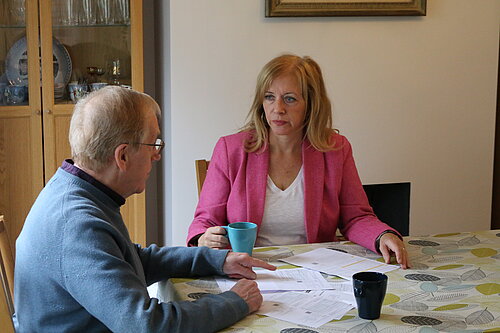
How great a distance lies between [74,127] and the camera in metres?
1.43

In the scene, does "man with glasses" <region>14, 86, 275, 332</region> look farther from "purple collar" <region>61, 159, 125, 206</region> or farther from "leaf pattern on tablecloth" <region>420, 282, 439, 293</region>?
"leaf pattern on tablecloth" <region>420, 282, 439, 293</region>

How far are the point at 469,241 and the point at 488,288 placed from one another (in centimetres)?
43

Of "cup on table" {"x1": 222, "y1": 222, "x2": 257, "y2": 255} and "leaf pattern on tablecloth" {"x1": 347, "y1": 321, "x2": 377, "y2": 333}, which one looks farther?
"cup on table" {"x1": 222, "y1": 222, "x2": 257, "y2": 255}

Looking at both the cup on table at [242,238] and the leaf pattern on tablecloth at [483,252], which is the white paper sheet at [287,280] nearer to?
the cup on table at [242,238]

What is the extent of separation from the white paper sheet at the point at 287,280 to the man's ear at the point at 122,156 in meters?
0.37

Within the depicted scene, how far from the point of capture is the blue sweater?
1.26 meters

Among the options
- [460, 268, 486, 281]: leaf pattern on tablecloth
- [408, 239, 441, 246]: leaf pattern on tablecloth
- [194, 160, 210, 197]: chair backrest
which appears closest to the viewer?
[460, 268, 486, 281]: leaf pattern on tablecloth

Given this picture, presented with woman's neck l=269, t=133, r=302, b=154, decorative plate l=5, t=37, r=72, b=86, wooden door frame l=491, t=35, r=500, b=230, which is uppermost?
decorative plate l=5, t=37, r=72, b=86

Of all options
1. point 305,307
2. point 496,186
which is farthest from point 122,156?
point 496,186

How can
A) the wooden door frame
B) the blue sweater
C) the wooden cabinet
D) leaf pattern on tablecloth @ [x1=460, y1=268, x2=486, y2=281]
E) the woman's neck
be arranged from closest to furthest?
the blue sweater < leaf pattern on tablecloth @ [x1=460, y1=268, x2=486, y2=281] < the woman's neck < the wooden cabinet < the wooden door frame

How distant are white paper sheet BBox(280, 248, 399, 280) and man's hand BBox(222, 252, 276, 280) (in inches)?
6.8

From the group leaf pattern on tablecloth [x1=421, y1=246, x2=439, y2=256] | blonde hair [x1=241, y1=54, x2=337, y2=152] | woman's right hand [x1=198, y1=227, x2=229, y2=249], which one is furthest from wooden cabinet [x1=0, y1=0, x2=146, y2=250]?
leaf pattern on tablecloth [x1=421, y1=246, x2=439, y2=256]

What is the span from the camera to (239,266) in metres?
1.64

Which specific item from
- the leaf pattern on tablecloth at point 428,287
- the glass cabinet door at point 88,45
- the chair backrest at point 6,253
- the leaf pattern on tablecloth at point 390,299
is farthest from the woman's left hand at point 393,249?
the glass cabinet door at point 88,45
